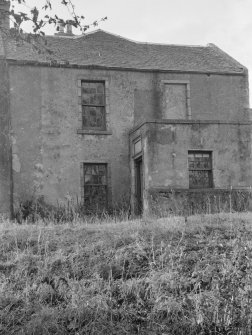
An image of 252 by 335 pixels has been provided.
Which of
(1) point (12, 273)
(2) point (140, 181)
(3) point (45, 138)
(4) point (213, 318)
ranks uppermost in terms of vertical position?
(3) point (45, 138)

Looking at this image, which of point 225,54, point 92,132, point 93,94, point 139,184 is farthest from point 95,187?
point 225,54

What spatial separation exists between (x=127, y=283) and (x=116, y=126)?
13944mm

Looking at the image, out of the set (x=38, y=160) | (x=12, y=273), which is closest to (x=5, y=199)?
(x=38, y=160)

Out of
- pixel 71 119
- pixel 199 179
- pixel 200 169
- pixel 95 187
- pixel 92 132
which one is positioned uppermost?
pixel 71 119

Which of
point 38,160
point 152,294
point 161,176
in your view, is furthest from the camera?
point 38,160

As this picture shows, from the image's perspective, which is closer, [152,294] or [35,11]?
[35,11]

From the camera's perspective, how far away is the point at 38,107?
70.4 feet

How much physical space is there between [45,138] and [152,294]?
44.9 ft

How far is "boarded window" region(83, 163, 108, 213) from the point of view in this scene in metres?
21.2

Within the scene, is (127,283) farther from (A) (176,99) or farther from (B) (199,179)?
(A) (176,99)

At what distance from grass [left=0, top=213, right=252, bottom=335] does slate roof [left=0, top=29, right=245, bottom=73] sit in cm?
1280

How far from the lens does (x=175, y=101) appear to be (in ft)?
75.1

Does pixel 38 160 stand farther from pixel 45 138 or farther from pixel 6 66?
pixel 6 66

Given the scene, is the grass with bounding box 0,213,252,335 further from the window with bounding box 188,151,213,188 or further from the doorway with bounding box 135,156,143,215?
the doorway with bounding box 135,156,143,215
